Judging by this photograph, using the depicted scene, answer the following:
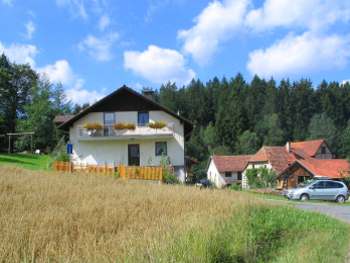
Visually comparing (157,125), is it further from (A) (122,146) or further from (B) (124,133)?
(A) (122,146)

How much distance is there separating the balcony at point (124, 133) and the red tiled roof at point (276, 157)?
2883cm

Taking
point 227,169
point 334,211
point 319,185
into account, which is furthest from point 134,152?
point 227,169

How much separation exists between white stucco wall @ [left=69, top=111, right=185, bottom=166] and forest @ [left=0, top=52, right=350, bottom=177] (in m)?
42.9

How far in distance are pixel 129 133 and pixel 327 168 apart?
31.2 m

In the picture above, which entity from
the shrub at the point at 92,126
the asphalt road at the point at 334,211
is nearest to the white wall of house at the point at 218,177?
the shrub at the point at 92,126

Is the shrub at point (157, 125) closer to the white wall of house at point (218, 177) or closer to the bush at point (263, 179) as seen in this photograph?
the bush at point (263, 179)

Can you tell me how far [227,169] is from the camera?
268 ft

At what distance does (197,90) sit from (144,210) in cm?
11157

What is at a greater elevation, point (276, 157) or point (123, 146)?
point (123, 146)

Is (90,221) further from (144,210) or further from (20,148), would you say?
(20,148)

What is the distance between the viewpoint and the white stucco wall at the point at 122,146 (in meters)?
41.9

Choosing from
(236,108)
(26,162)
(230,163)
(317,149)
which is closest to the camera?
(26,162)

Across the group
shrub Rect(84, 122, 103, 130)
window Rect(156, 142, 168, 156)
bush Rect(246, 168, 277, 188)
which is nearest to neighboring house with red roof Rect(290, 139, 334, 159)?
bush Rect(246, 168, 277, 188)

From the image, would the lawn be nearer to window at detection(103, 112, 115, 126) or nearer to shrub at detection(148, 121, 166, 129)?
window at detection(103, 112, 115, 126)
